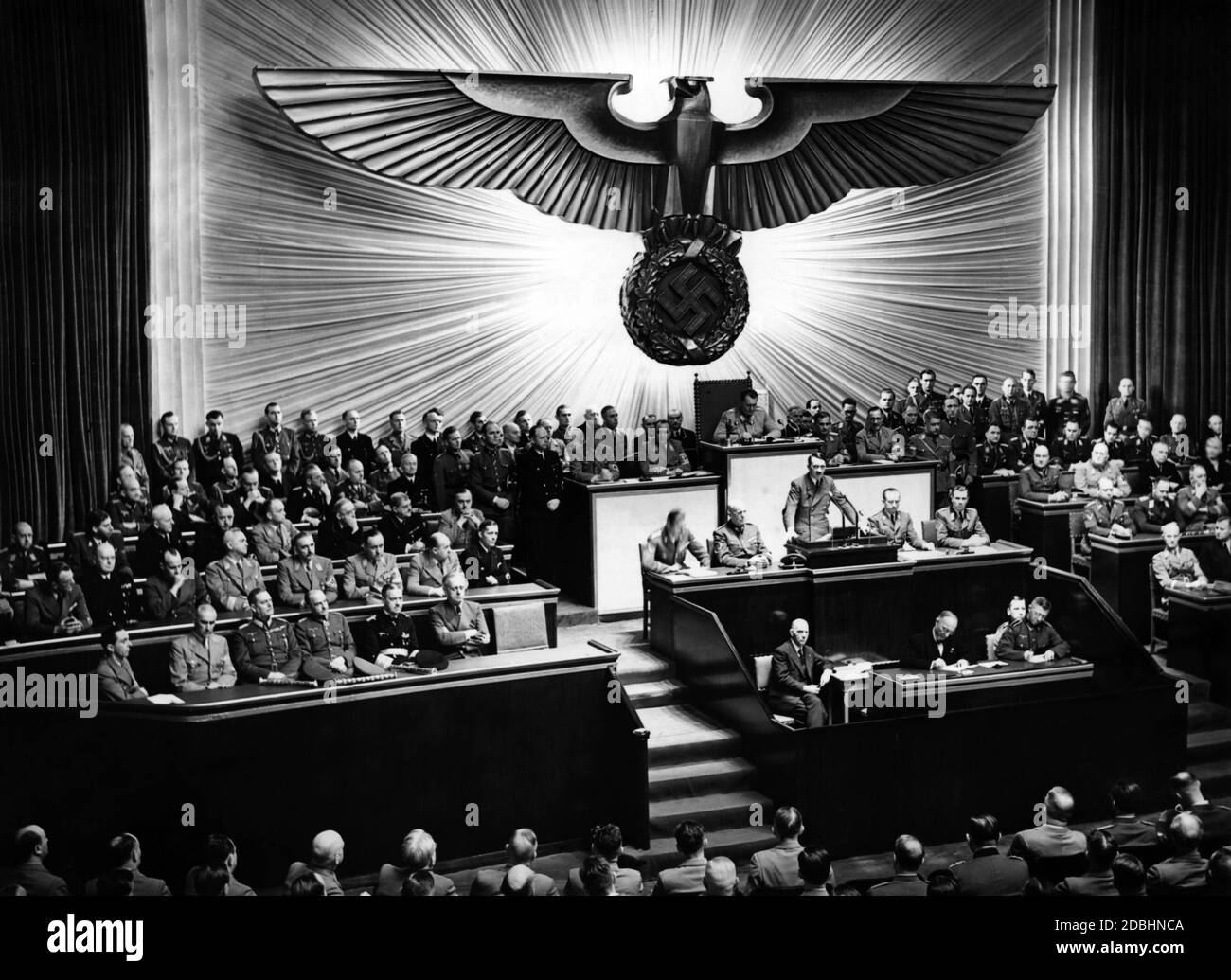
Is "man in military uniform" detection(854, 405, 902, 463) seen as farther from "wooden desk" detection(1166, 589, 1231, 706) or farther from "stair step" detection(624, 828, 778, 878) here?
"stair step" detection(624, 828, 778, 878)

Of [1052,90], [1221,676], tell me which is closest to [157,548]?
[1221,676]

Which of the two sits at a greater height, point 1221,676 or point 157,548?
point 157,548

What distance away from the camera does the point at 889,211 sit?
1458 centimetres

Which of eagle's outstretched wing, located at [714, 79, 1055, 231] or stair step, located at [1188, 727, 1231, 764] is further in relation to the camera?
eagle's outstretched wing, located at [714, 79, 1055, 231]

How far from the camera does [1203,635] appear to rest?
10.4 metres

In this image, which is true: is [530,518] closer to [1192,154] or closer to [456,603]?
[456,603]

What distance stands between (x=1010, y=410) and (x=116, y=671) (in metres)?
8.97

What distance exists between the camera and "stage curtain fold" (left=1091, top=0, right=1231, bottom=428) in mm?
14516

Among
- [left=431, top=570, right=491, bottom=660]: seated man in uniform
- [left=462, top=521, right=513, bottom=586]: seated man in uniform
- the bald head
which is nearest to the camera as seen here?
the bald head

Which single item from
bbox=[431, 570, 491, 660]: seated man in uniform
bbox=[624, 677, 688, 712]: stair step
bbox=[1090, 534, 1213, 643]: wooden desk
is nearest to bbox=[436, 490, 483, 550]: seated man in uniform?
bbox=[431, 570, 491, 660]: seated man in uniform

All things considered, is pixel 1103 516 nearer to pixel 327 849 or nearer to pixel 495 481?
pixel 495 481

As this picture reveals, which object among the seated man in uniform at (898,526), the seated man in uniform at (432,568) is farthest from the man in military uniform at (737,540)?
the seated man in uniform at (432,568)

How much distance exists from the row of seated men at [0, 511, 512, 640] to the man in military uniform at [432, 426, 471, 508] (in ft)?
4.02

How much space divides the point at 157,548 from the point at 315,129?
3940 millimetres
